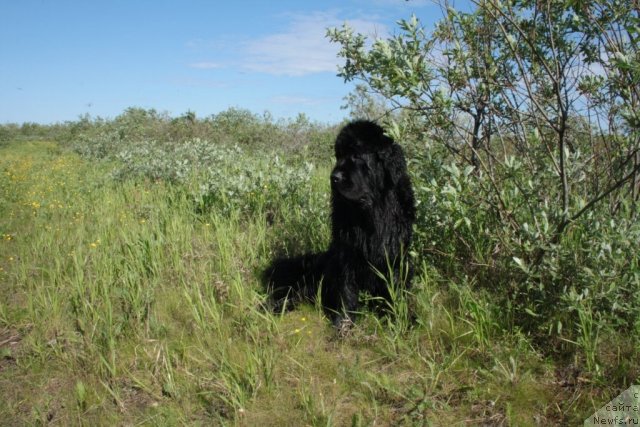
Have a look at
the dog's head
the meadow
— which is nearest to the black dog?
the dog's head

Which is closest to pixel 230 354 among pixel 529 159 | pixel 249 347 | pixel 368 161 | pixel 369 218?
pixel 249 347

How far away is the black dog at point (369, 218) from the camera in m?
3.13

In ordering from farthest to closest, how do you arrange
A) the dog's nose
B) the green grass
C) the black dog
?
the black dog → the dog's nose → the green grass

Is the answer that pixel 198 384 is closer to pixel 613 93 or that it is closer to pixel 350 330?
pixel 350 330

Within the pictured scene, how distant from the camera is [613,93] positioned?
→ 327cm

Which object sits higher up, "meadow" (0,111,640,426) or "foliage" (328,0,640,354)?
"foliage" (328,0,640,354)

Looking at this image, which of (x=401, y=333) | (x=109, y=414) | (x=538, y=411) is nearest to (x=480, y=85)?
(x=401, y=333)

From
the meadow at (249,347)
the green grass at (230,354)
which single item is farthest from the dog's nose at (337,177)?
the green grass at (230,354)

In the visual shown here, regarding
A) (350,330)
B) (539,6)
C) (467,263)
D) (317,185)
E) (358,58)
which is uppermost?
(539,6)

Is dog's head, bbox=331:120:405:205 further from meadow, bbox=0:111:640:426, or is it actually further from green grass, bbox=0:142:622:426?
green grass, bbox=0:142:622:426

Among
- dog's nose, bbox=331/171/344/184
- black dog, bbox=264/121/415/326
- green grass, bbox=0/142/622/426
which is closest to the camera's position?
green grass, bbox=0/142/622/426

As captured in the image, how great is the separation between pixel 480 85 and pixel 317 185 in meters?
2.83

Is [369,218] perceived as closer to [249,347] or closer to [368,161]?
[368,161]

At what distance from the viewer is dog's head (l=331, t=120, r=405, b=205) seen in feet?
10.1
